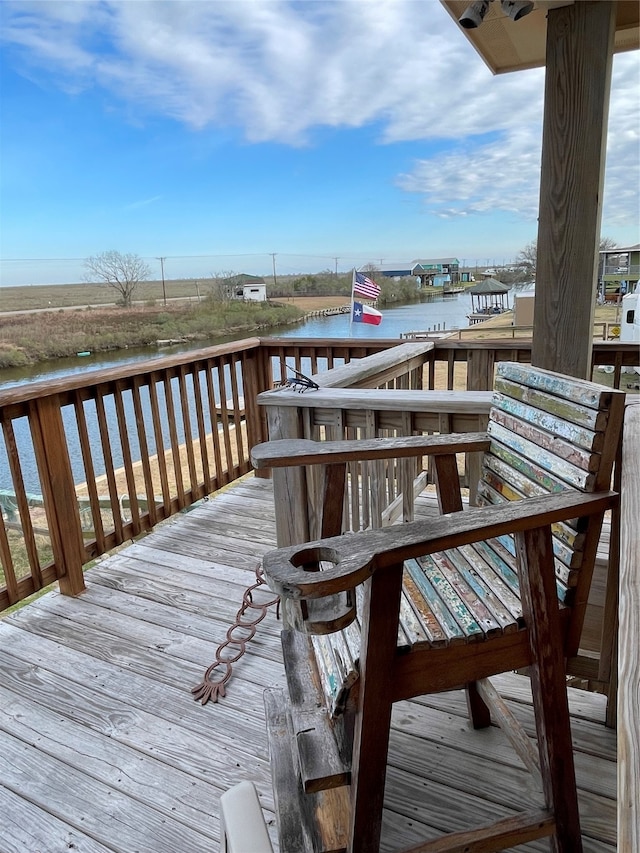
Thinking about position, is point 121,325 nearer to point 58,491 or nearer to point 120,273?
point 120,273

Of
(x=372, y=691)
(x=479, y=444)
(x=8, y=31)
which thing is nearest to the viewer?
(x=372, y=691)

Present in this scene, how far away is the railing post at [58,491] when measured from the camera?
2232mm

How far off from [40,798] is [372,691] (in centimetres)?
112

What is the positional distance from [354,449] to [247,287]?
13.1ft

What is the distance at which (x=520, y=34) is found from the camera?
2.24 m

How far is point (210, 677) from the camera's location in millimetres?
1831

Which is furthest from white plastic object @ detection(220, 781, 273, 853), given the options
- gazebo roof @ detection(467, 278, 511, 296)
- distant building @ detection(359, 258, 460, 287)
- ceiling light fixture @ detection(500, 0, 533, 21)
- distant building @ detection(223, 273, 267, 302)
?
gazebo roof @ detection(467, 278, 511, 296)

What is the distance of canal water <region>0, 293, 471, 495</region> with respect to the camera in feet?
7.27

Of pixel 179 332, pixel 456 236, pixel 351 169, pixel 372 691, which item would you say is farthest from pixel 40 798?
pixel 351 169

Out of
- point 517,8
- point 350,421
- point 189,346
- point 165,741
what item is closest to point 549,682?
point 350,421

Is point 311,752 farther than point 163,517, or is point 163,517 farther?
point 163,517

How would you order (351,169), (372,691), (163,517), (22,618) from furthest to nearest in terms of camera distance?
(351,169), (163,517), (22,618), (372,691)

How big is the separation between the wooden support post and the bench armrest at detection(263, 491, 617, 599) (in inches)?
44.7

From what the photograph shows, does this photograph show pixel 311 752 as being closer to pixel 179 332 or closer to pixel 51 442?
pixel 51 442
